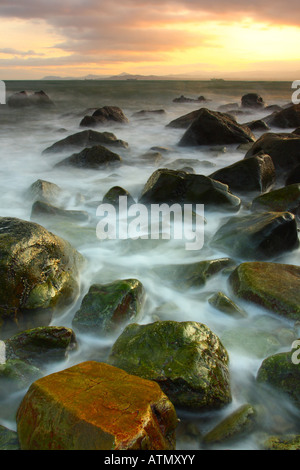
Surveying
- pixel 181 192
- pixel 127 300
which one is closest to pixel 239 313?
pixel 127 300

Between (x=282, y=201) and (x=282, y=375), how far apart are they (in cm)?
349

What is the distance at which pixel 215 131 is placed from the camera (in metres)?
10.6

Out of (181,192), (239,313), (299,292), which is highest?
(181,192)

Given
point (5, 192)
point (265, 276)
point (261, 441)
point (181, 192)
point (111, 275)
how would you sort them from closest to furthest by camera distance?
point (261, 441)
point (265, 276)
point (111, 275)
point (181, 192)
point (5, 192)

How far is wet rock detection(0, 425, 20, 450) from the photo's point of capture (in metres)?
1.98

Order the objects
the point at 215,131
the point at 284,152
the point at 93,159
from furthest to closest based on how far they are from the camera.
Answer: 1. the point at 215,131
2. the point at 93,159
3. the point at 284,152

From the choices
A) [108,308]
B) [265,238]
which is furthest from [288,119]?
[108,308]

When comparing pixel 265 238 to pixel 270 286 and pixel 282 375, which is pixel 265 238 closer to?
pixel 270 286

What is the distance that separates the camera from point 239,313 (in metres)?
3.36

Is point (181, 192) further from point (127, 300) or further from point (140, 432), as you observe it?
point (140, 432)

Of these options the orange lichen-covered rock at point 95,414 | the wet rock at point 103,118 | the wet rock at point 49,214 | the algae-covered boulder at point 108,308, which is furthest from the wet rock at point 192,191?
the wet rock at point 103,118

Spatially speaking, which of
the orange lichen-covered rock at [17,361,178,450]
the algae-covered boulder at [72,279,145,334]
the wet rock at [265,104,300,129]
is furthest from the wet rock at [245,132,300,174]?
the wet rock at [265,104,300,129]

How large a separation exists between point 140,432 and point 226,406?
93cm
